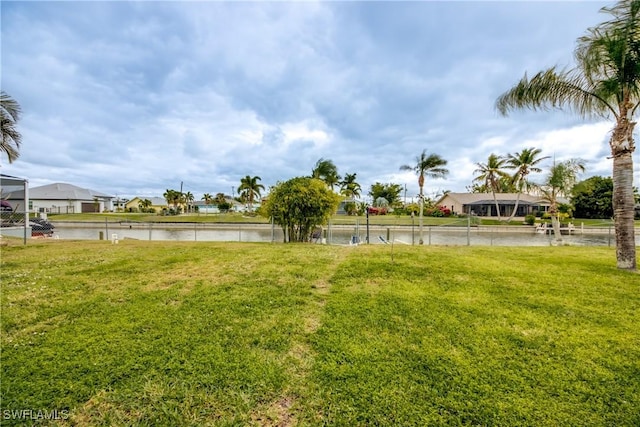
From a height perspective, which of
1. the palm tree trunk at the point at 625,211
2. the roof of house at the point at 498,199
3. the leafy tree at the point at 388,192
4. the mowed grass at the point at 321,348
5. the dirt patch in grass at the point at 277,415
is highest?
the leafy tree at the point at 388,192

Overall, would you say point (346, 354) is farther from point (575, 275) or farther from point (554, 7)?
point (554, 7)

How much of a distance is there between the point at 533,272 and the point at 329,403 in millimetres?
5356

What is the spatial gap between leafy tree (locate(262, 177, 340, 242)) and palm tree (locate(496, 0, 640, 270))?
24.4 feet

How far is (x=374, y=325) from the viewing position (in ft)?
11.3

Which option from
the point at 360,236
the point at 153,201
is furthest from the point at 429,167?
the point at 153,201

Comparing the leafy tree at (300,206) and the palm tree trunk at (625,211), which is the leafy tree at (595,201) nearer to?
the palm tree trunk at (625,211)

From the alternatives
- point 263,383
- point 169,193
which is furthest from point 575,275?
point 169,193

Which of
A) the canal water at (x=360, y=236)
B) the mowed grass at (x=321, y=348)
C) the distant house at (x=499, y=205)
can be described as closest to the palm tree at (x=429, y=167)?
the canal water at (x=360, y=236)

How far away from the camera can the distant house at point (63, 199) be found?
50.3m

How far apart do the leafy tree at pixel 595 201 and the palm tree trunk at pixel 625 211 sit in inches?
1577

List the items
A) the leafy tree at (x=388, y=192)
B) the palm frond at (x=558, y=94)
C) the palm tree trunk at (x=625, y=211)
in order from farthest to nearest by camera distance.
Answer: the leafy tree at (x=388, y=192) < the palm frond at (x=558, y=94) < the palm tree trunk at (x=625, y=211)

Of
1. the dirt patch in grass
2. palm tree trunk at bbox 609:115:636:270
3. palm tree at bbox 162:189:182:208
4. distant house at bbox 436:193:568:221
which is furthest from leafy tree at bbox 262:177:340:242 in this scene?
palm tree at bbox 162:189:182:208

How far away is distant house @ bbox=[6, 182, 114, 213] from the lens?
50312 millimetres

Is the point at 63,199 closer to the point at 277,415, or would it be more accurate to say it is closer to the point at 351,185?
the point at 351,185
